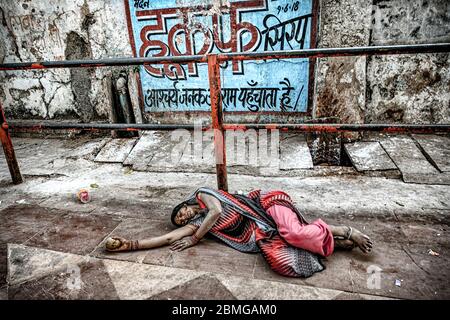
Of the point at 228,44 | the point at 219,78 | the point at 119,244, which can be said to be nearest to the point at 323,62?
the point at 228,44

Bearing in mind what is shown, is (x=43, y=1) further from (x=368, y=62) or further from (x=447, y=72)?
(x=447, y=72)

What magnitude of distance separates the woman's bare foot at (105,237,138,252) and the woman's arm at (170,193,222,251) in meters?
0.22

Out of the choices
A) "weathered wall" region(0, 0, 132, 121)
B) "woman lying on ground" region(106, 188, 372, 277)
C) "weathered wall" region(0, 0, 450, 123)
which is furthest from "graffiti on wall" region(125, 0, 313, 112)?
"woman lying on ground" region(106, 188, 372, 277)

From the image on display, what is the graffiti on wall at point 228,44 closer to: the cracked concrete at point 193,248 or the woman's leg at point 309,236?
the cracked concrete at point 193,248

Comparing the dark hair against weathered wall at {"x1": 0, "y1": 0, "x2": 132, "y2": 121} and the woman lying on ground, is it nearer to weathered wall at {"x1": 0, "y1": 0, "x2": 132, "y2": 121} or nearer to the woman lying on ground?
the woman lying on ground

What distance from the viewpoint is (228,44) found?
3641mm

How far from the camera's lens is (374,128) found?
175 centimetres

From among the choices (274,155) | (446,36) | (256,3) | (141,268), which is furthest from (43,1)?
(446,36)

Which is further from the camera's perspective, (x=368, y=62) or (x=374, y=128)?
(x=368, y=62)

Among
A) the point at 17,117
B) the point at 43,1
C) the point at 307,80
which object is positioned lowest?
the point at 17,117

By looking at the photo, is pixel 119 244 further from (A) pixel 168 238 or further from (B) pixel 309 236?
(B) pixel 309 236

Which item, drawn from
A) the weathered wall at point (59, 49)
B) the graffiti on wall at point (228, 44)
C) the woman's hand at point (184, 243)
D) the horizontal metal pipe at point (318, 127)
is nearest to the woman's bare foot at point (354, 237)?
the horizontal metal pipe at point (318, 127)

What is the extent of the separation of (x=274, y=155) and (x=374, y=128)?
4.56 ft
